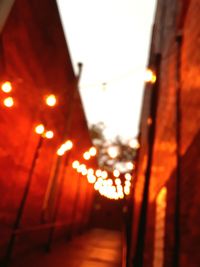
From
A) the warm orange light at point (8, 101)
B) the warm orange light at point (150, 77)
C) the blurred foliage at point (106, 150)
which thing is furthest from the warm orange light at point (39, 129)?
the blurred foliage at point (106, 150)

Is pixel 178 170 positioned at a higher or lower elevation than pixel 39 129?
lower

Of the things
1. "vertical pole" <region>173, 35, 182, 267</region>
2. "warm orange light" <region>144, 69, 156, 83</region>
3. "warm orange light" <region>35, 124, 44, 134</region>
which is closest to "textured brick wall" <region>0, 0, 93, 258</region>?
"warm orange light" <region>35, 124, 44, 134</region>

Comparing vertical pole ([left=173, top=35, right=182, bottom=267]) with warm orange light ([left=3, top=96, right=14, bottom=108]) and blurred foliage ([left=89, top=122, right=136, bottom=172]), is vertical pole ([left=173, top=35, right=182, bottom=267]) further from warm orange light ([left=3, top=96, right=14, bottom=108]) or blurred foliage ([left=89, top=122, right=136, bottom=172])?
blurred foliage ([left=89, top=122, right=136, bottom=172])

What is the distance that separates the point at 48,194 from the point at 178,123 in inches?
305

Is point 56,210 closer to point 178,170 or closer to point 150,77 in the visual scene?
point 150,77

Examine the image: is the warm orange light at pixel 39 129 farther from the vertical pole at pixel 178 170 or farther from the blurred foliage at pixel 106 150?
the blurred foliage at pixel 106 150

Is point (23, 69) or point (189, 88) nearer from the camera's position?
point (189, 88)

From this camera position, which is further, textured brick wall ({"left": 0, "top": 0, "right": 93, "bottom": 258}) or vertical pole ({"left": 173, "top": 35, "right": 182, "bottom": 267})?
textured brick wall ({"left": 0, "top": 0, "right": 93, "bottom": 258})

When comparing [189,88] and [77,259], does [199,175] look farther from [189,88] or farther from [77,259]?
[77,259]

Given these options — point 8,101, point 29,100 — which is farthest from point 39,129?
point 8,101

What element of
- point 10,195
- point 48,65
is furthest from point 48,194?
point 48,65

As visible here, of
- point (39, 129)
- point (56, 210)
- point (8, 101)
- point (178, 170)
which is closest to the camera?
point (178, 170)

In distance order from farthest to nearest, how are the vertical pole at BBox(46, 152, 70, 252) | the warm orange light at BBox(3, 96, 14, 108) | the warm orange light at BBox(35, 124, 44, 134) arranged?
the vertical pole at BBox(46, 152, 70, 252)
the warm orange light at BBox(35, 124, 44, 134)
the warm orange light at BBox(3, 96, 14, 108)

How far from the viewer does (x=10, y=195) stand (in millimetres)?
7062
